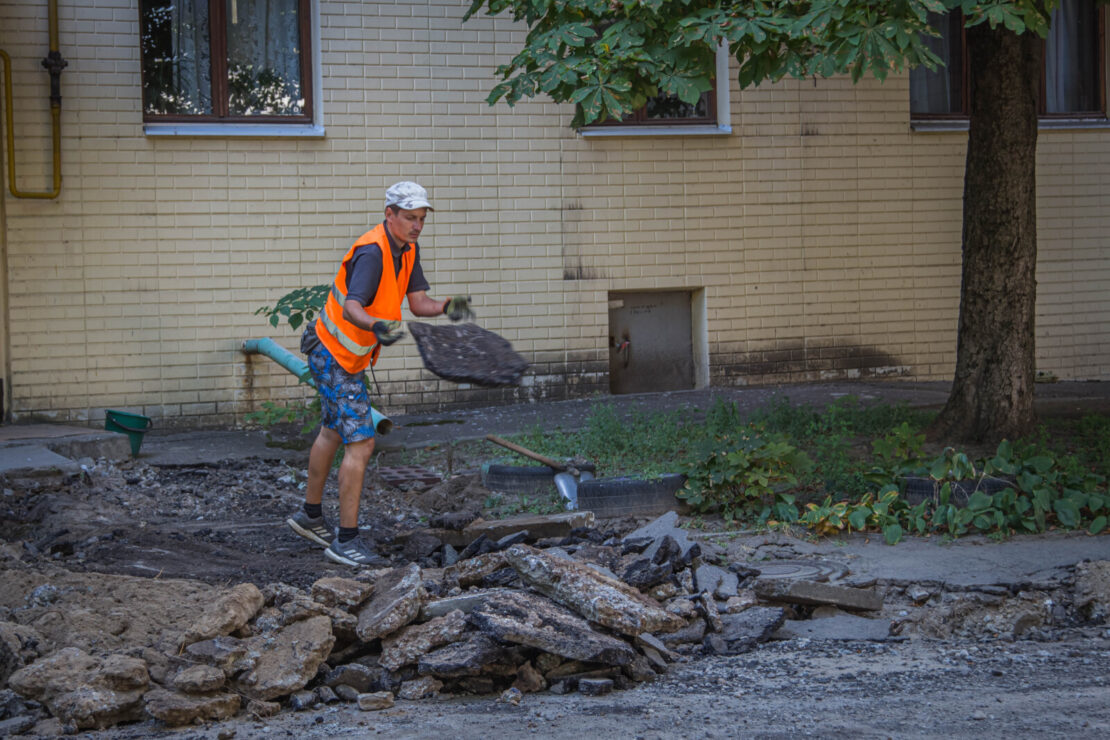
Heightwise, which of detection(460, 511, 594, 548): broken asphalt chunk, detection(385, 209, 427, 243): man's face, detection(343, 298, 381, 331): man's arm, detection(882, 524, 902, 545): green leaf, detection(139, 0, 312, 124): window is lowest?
detection(882, 524, 902, 545): green leaf

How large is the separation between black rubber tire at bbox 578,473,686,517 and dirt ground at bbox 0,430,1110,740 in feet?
0.79

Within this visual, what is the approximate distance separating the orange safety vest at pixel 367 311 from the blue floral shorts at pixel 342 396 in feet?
0.15

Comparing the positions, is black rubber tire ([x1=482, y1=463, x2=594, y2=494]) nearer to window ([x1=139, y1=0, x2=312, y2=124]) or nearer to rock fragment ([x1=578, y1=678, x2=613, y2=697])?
rock fragment ([x1=578, y1=678, x2=613, y2=697])

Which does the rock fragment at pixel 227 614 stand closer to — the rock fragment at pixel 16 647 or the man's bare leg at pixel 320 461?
the rock fragment at pixel 16 647

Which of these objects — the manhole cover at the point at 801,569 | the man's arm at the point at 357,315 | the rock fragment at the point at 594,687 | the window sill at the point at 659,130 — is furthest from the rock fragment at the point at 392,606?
the window sill at the point at 659,130

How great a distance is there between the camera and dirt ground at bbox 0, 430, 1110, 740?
337 cm

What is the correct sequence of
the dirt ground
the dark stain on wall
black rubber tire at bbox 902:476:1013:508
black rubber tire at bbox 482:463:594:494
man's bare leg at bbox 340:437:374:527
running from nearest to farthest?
the dirt ground → man's bare leg at bbox 340:437:374:527 → black rubber tire at bbox 902:476:1013:508 → black rubber tire at bbox 482:463:594:494 → the dark stain on wall

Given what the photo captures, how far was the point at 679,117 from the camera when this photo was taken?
10.2m

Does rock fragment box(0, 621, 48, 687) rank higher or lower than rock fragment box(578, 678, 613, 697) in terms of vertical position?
higher

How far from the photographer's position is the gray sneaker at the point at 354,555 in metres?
5.18

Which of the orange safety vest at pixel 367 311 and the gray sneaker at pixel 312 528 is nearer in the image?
the orange safety vest at pixel 367 311

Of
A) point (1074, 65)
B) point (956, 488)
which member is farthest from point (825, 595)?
point (1074, 65)

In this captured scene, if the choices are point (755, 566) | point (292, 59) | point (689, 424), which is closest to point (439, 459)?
point (689, 424)

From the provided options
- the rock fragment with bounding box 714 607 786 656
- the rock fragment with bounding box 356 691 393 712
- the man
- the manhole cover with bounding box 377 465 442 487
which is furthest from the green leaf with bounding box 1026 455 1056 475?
the rock fragment with bounding box 356 691 393 712
